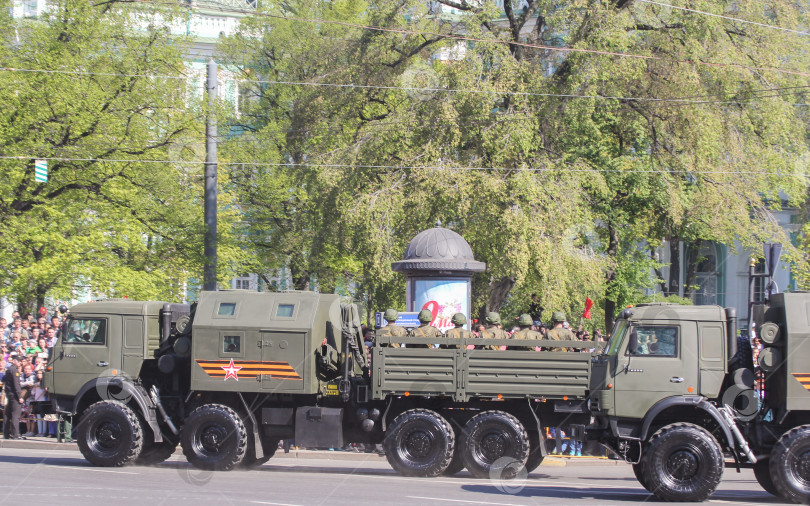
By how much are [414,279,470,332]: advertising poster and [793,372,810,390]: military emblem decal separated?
9.51m

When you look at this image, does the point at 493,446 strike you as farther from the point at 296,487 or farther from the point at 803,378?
the point at 803,378

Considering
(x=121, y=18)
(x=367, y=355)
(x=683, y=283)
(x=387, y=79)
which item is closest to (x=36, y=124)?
(x=121, y=18)

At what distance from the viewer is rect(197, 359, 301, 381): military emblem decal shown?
14742mm

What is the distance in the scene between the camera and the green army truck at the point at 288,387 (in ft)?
47.2

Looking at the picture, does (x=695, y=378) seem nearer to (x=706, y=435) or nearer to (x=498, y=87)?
(x=706, y=435)

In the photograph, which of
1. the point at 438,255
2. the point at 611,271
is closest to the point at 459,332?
the point at 438,255

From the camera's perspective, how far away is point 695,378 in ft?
43.9

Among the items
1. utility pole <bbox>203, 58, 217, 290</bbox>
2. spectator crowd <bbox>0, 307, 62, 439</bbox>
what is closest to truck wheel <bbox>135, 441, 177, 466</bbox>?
spectator crowd <bbox>0, 307, 62, 439</bbox>

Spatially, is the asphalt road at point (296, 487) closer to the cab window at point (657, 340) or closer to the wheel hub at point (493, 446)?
the wheel hub at point (493, 446)

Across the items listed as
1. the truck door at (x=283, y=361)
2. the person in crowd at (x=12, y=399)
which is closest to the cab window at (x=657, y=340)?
the truck door at (x=283, y=361)

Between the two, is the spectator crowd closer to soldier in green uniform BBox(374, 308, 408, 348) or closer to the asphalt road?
the asphalt road

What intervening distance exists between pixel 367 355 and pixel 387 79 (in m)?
14.1

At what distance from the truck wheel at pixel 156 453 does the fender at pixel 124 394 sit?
0.51 metres

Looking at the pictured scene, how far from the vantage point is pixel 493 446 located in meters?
14.4
